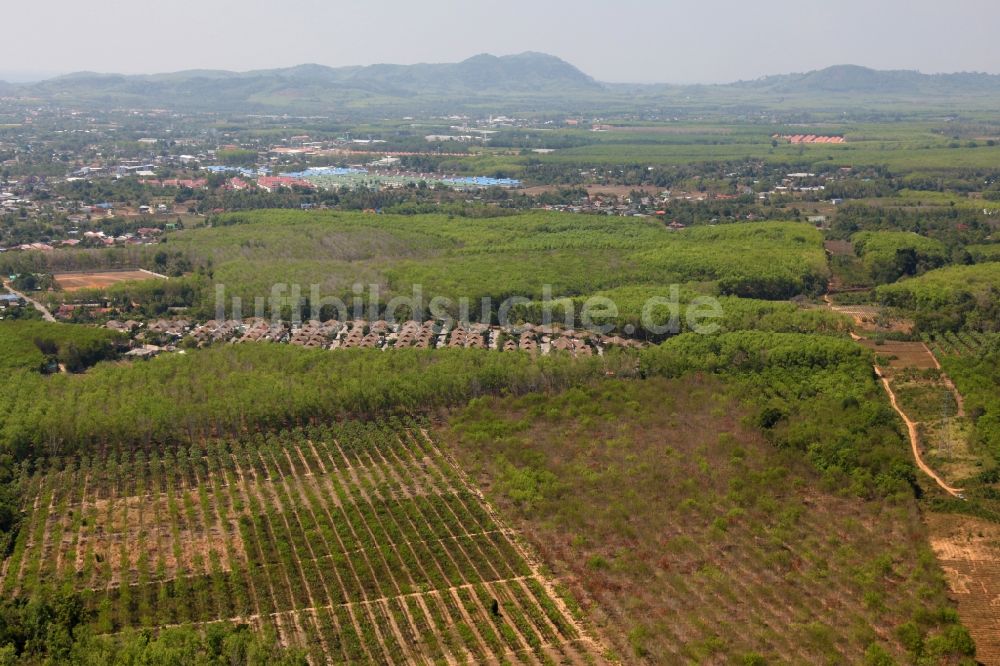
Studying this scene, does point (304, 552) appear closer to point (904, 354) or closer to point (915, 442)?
point (915, 442)

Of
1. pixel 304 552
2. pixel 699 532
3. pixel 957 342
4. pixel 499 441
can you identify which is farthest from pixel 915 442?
pixel 304 552

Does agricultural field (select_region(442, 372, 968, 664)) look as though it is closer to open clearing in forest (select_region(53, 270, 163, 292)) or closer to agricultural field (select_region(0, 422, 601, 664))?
agricultural field (select_region(0, 422, 601, 664))

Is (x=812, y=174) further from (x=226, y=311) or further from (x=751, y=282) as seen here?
(x=226, y=311)

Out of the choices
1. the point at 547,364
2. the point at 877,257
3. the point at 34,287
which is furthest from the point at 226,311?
the point at 877,257

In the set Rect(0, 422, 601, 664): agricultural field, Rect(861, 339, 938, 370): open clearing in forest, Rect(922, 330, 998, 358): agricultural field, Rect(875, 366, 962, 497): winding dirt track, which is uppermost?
→ Rect(922, 330, 998, 358): agricultural field

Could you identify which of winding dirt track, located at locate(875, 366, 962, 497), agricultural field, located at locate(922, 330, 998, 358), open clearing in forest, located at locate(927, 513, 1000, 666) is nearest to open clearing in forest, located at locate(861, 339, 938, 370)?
agricultural field, located at locate(922, 330, 998, 358)

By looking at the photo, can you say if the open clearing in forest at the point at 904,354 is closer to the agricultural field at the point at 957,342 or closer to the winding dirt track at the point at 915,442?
the agricultural field at the point at 957,342

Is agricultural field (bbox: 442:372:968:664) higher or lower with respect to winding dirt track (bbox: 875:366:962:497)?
lower

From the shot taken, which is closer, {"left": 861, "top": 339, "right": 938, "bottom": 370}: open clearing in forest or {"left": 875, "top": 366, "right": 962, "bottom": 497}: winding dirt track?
{"left": 875, "top": 366, "right": 962, "bottom": 497}: winding dirt track
